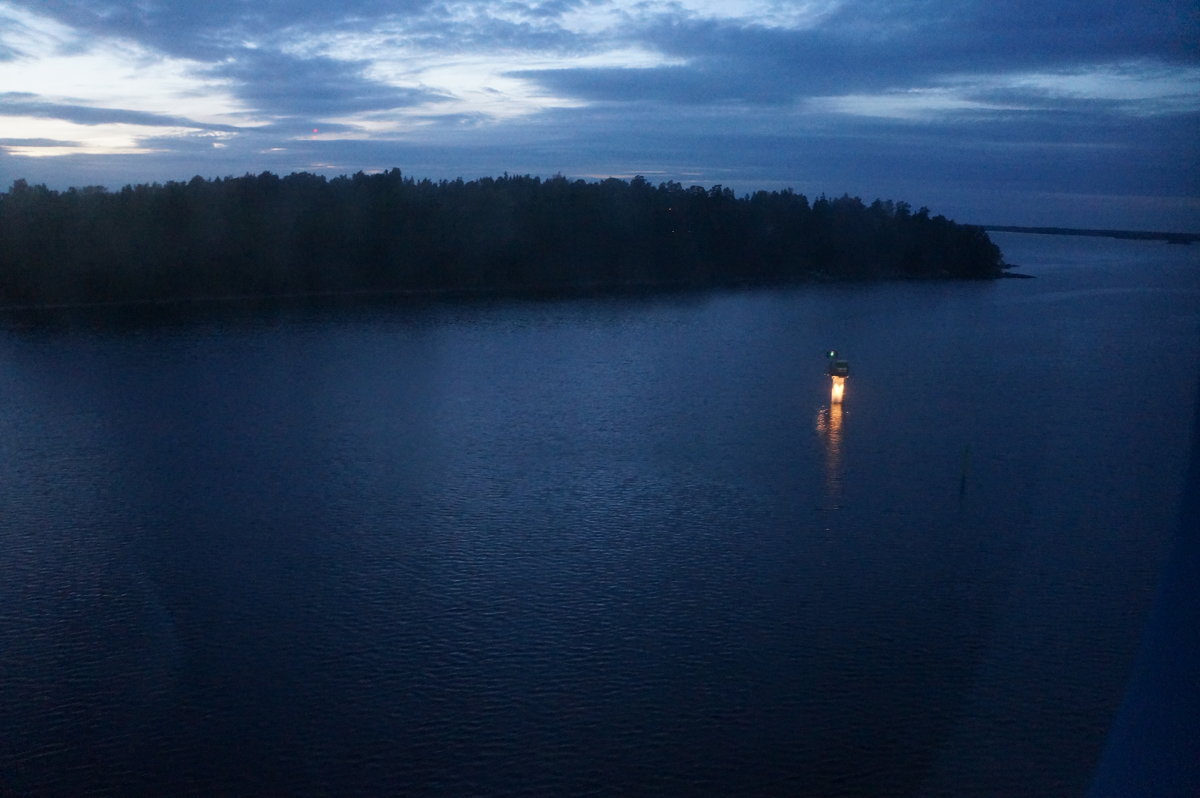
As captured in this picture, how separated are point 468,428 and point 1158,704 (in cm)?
895

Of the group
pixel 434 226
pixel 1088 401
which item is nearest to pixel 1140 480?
pixel 1088 401

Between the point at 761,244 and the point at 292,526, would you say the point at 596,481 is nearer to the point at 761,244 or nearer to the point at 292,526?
the point at 292,526

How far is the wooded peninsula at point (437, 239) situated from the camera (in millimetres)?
23875

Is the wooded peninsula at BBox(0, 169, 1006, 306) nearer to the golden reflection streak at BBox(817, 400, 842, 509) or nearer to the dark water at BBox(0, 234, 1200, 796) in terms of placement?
the dark water at BBox(0, 234, 1200, 796)

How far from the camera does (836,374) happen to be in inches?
443

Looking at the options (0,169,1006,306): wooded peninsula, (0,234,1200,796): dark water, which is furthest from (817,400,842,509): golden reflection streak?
(0,169,1006,306): wooded peninsula

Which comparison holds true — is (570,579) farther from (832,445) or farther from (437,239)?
(437,239)

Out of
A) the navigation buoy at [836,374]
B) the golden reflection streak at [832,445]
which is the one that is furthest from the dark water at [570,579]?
the navigation buoy at [836,374]

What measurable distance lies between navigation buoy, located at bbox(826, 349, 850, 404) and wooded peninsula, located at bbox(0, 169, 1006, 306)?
58.8ft

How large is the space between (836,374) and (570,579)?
6229 mm

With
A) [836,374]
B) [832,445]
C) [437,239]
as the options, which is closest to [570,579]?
[832,445]

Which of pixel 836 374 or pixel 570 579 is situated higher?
pixel 836 374

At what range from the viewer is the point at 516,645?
4859mm

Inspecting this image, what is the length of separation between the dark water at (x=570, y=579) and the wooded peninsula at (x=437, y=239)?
11.2 meters
